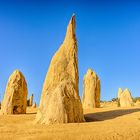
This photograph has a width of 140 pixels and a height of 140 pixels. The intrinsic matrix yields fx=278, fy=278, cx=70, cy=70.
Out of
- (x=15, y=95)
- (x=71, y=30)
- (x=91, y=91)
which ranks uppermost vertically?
(x=71, y=30)

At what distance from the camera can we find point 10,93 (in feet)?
59.9

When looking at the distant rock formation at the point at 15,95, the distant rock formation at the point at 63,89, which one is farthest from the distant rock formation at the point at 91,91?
the distant rock formation at the point at 63,89

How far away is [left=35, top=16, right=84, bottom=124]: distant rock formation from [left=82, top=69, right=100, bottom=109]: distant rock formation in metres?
8.46

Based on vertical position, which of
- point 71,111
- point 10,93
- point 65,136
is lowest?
point 65,136

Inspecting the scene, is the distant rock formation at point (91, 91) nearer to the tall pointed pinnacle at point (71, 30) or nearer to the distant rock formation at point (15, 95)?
the distant rock formation at point (15, 95)

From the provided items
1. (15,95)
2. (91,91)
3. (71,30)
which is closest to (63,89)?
(71,30)

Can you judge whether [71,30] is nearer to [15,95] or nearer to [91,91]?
[15,95]

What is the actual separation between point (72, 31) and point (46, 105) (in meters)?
4.12

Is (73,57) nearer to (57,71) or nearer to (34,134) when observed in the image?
(57,71)

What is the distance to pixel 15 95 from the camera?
18.3m

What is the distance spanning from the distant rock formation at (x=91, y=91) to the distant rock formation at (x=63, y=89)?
8.46 m

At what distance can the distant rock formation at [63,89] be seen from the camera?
11.6 meters

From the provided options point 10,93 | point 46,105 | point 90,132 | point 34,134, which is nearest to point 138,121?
point 90,132

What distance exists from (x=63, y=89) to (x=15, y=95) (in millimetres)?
7116
